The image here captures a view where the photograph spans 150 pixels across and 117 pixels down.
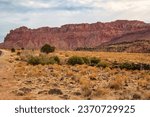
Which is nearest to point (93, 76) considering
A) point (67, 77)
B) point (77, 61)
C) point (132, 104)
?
point (67, 77)

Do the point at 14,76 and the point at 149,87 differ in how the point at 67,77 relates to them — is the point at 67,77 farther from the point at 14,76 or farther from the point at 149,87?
the point at 149,87

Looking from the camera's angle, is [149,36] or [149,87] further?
[149,36]

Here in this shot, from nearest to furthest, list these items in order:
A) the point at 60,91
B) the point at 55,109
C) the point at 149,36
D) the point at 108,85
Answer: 1. the point at 55,109
2. the point at 60,91
3. the point at 108,85
4. the point at 149,36

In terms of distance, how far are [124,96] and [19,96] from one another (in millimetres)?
4795

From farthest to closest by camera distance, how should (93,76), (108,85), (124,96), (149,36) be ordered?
(149,36) < (93,76) < (108,85) < (124,96)

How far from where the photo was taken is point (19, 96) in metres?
18.6

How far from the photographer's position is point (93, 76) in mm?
24641

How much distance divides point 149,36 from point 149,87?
544 ft

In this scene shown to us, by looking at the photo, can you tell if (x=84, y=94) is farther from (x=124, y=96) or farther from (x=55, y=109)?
(x=55, y=109)

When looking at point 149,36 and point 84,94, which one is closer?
point 84,94

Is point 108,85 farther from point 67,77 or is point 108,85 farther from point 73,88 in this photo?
point 67,77

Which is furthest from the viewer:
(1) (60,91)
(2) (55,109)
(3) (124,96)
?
(1) (60,91)

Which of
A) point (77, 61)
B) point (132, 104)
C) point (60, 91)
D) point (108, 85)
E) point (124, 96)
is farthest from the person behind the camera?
point (77, 61)

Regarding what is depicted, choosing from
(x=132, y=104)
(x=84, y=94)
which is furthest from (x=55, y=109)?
(x=84, y=94)
